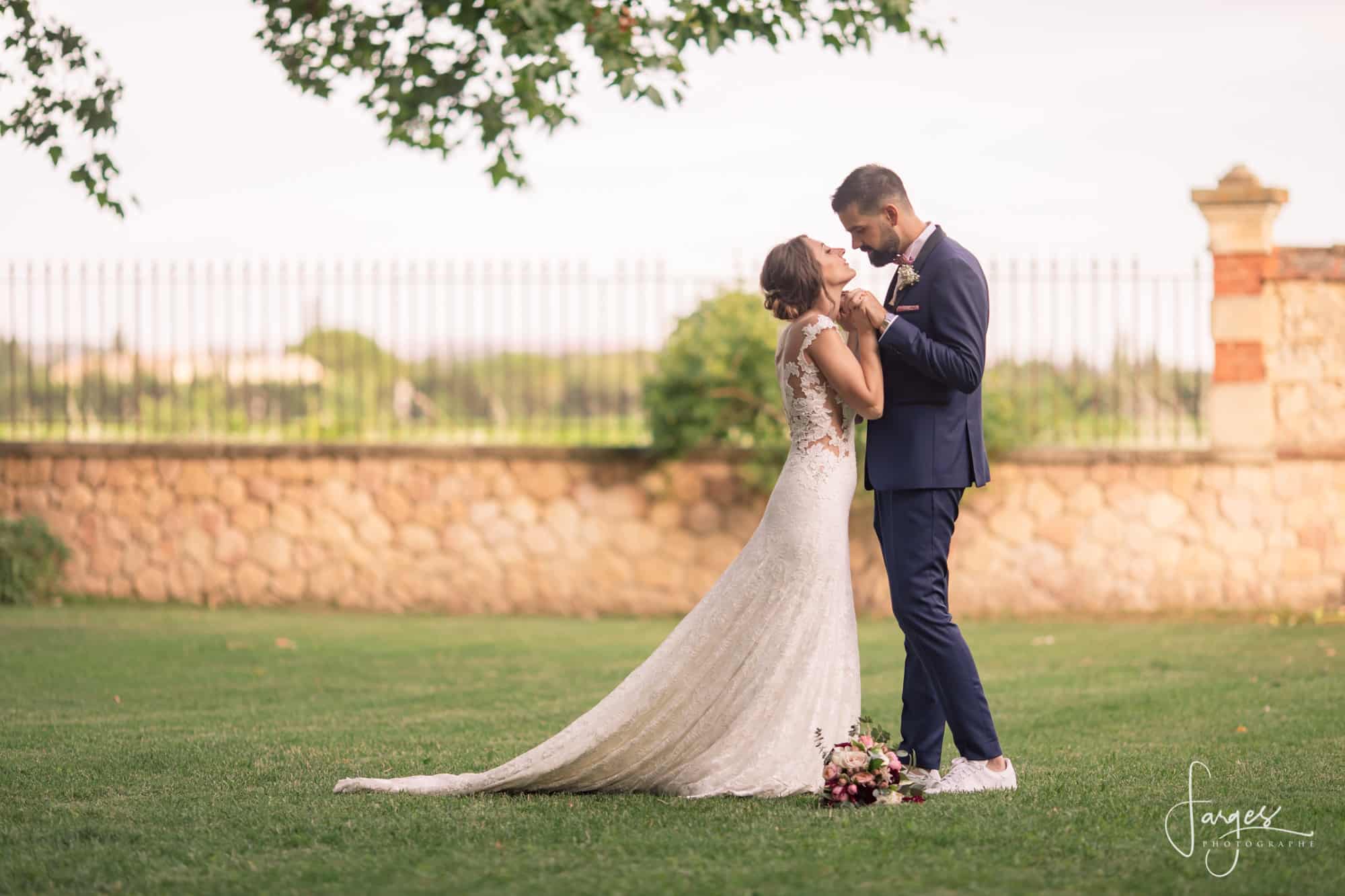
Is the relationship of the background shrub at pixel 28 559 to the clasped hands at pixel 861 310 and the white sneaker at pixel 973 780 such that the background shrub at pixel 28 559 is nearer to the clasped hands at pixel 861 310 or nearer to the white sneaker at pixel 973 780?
the clasped hands at pixel 861 310

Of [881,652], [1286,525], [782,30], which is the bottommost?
[881,652]

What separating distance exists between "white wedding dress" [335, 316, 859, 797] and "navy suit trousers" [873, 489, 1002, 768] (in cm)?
18

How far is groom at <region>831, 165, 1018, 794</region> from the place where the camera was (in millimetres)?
4562

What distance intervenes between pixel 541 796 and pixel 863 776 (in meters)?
1.04

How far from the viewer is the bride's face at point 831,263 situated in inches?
189

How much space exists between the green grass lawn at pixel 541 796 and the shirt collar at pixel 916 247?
5.60 feet

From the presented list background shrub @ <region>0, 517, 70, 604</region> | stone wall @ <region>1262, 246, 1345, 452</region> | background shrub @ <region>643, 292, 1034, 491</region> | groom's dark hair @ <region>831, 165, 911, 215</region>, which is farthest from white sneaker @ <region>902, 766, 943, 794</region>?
background shrub @ <region>0, 517, 70, 604</region>

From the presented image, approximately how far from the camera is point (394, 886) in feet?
11.7

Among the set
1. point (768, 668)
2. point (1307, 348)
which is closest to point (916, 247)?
point (768, 668)

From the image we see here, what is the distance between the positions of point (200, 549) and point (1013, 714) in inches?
306

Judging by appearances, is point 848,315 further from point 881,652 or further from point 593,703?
point 881,652

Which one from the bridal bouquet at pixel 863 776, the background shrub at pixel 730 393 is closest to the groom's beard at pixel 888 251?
the bridal bouquet at pixel 863 776

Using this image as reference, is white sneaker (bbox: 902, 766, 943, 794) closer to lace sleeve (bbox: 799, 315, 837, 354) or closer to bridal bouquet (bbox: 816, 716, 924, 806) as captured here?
bridal bouquet (bbox: 816, 716, 924, 806)

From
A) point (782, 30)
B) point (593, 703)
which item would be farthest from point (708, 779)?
point (782, 30)
